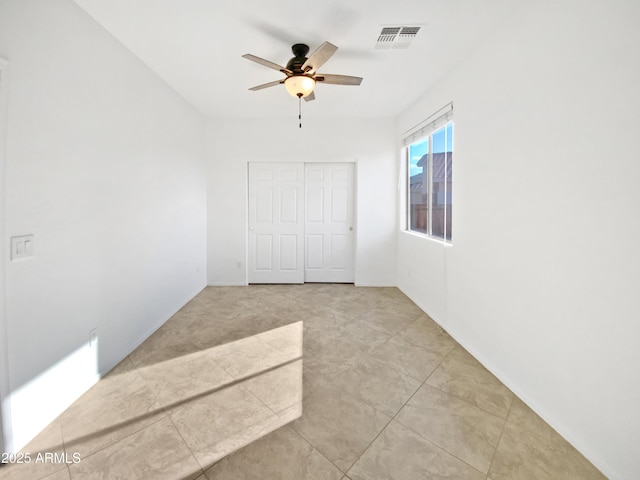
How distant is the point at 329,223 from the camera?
4730mm

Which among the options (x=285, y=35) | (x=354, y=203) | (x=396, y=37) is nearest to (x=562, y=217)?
(x=396, y=37)

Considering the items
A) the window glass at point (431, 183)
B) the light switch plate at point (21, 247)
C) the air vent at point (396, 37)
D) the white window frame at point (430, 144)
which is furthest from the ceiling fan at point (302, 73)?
the light switch plate at point (21, 247)

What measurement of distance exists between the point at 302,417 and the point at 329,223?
331cm

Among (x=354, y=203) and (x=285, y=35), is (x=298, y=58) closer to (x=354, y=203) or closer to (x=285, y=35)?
(x=285, y=35)

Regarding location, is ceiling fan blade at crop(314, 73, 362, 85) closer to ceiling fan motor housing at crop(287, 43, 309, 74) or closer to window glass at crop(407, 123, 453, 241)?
ceiling fan motor housing at crop(287, 43, 309, 74)

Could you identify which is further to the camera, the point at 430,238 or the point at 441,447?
the point at 430,238

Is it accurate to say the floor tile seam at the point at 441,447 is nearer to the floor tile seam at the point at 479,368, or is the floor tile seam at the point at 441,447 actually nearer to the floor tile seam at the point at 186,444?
the floor tile seam at the point at 479,368

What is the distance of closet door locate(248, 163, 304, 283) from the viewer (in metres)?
4.64

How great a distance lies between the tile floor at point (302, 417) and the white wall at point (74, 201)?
0.27 metres

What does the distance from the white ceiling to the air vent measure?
50mm

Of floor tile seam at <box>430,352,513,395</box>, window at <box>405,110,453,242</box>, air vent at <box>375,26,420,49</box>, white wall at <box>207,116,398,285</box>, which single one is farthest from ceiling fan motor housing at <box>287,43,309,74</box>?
floor tile seam at <box>430,352,513,395</box>

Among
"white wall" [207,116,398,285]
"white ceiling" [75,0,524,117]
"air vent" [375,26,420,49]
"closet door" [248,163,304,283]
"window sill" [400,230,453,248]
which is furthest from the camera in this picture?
"closet door" [248,163,304,283]

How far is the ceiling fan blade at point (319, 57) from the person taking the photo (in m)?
1.98

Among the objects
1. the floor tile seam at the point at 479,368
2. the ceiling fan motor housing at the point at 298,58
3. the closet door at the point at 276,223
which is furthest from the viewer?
the closet door at the point at 276,223
